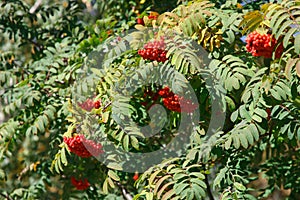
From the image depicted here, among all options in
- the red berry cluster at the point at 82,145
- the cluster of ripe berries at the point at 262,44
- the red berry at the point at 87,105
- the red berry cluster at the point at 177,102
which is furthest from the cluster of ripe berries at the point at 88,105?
the cluster of ripe berries at the point at 262,44

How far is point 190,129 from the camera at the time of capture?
295cm

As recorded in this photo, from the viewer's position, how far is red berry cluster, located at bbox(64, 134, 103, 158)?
2.70 metres

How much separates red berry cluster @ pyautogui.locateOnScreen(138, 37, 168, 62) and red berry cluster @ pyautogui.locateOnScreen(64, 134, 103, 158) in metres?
0.50

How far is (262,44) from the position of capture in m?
2.41

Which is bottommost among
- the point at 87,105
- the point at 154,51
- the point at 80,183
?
the point at 80,183

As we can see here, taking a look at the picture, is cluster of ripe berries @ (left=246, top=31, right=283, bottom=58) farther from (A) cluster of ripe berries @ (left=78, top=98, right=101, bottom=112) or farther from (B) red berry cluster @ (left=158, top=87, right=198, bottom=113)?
(A) cluster of ripe berries @ (left=78, top=98, right=101, bottom=112)

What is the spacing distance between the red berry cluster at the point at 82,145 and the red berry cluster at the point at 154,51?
0.50 m

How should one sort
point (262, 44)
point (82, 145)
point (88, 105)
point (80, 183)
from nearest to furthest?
point (262, 44) < point (82, 145) < point (88, 105) < point (80, 183)

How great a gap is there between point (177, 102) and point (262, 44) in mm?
489

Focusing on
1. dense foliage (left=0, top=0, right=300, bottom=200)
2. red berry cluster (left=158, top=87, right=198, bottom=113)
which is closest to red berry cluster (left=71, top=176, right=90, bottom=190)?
dense foliage (left=0, top=0, right=300, bottom=200)

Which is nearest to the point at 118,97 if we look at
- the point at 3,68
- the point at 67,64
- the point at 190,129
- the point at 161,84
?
the point at 161,84

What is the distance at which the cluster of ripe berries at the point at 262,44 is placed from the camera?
2402 millimetres

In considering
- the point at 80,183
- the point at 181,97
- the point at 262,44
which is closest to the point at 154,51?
the point at 181,97

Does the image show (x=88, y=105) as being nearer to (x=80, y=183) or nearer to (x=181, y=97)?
(x=181, y=97)
